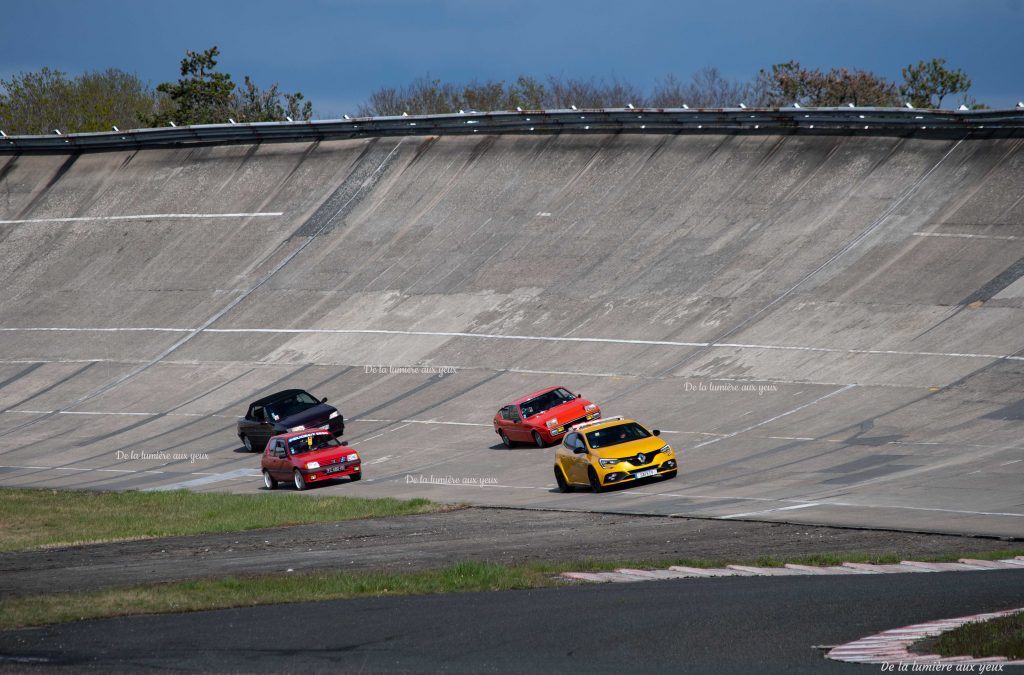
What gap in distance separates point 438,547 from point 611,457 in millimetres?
6603

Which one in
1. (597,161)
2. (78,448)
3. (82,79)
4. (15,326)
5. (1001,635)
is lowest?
(1001,635)

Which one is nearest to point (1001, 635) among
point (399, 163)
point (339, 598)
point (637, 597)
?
point (637, 597)

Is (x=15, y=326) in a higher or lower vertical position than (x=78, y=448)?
higher

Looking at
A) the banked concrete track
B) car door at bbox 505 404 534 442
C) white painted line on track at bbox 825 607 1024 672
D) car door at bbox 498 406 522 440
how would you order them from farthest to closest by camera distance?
car door at bbox 498 406 522 440 < car door at bbox 505 404 534 442 < the banked concrete track < white painted line on track at bbox 825 607 1024 672

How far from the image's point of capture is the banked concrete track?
1058 inches

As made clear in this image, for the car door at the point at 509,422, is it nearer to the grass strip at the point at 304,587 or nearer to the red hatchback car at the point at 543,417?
the red hatchback car at the point at 543,417

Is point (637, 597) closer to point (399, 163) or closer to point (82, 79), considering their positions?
point (399, 163)

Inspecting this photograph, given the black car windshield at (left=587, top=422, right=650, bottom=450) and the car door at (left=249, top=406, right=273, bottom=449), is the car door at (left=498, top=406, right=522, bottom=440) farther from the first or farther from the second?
the car door at (left=249, top=406, right=273, bottom=449)

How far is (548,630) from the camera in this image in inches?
459

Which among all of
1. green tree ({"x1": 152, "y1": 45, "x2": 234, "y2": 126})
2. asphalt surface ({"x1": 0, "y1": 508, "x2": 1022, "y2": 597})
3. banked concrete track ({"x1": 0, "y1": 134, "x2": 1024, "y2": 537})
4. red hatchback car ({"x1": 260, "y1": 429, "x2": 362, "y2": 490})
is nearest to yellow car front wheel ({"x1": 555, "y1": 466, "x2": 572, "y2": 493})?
banked concrete track ({"x1": 0, "y1": 134, "x2": 1024, "y2": 537})

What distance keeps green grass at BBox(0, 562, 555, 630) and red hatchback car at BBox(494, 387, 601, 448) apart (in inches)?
552

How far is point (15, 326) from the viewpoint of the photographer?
173 ft

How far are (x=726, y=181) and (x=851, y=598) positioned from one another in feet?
120

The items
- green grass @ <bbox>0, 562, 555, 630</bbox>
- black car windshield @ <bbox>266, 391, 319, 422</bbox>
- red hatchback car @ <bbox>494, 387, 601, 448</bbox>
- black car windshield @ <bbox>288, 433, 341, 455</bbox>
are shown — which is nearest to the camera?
green grass @ <bbox>0, 562, 555, 630</bbox>
